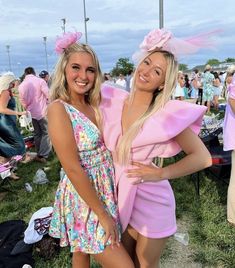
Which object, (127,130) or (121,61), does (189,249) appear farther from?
(121,61)

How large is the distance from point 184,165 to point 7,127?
13.4 feet

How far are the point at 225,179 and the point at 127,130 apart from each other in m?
2.92

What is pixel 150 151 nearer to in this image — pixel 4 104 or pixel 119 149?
pixel 119 149

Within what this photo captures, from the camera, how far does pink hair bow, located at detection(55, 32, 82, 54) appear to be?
5.92ft

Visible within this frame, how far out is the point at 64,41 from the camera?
71.1 inches

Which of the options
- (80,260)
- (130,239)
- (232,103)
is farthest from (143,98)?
(232,103)

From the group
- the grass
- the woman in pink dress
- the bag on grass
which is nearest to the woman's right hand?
the woman in pink dress

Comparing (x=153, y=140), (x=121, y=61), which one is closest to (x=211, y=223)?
(x=153, y=140)

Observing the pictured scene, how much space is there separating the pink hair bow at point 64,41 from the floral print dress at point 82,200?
33 centimetres

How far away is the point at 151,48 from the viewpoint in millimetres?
1792

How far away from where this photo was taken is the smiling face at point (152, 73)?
1.75 metres

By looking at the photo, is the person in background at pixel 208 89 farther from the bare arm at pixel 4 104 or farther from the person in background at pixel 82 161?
the person in background at pixel 82 161

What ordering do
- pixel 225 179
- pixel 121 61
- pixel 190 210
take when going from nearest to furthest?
pixel 190 210
pixel 225 179
pixel 121 61

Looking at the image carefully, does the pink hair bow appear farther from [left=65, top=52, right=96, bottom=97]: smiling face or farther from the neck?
the neck
